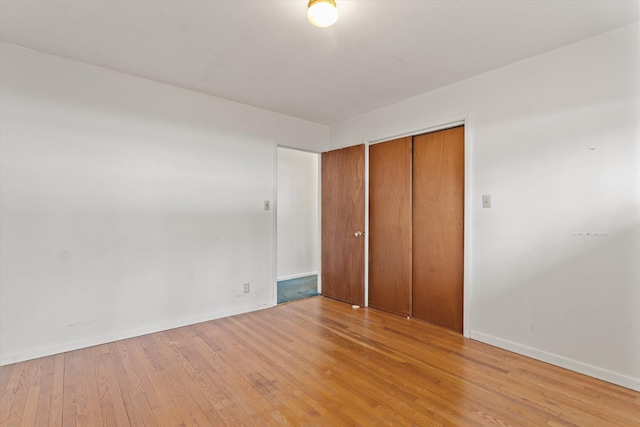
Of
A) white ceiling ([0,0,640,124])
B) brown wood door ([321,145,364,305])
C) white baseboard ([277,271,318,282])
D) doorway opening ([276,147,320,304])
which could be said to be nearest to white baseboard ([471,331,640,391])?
brown wood door ([321,145,364,305])

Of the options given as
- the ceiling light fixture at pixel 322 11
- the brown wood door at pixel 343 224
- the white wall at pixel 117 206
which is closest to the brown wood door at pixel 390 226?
the brown wood door at pixel 343 224

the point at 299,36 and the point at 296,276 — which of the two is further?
the point at 296,276

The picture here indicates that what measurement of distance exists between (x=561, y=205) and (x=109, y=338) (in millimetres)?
4077

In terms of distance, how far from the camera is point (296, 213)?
5594mm

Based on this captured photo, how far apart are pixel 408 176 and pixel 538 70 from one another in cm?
148

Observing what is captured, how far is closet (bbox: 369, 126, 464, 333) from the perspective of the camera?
3.07 meters

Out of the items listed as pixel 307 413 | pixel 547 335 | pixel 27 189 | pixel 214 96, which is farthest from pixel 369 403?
pixel 214 96

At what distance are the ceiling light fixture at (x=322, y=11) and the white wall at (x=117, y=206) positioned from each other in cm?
202

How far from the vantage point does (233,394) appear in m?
1.97

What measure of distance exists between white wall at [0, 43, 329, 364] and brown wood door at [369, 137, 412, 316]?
1422 mm

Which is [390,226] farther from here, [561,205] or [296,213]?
[296,213]

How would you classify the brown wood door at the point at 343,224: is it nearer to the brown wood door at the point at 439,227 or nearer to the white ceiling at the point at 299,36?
the brown wood door at the point at 439,227

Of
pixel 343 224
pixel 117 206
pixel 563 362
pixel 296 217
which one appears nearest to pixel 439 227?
pixel 343 224

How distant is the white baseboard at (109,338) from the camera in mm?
2375
